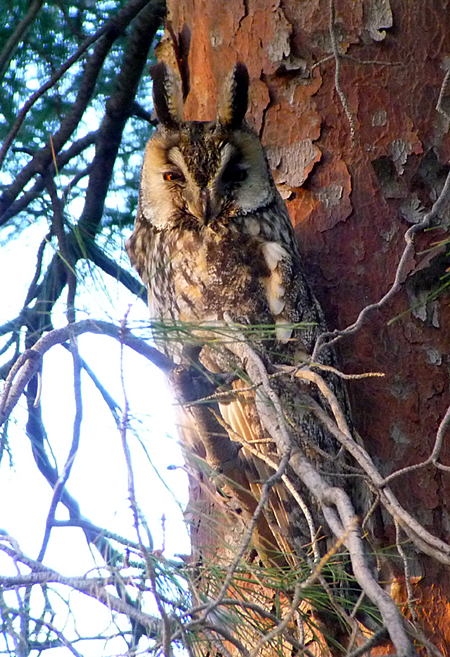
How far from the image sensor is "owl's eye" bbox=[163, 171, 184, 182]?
1.83m

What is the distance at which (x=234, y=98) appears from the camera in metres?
1.80

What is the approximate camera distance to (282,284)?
5.77 ft

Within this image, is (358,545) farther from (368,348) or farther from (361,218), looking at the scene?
(361,218)

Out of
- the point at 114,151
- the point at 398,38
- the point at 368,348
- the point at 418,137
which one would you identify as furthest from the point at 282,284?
the point at 114,151

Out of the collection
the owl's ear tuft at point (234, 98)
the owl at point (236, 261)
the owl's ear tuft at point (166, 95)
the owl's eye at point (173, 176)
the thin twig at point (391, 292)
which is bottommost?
the thin twig at point (391, 292)

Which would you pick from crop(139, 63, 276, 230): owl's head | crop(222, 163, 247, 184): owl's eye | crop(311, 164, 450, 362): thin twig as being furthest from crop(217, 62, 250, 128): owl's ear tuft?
crop(311, 164, 450, 362): thin twig

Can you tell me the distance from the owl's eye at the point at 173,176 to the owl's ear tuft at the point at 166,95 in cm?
13

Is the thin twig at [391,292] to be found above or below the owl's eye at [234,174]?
below

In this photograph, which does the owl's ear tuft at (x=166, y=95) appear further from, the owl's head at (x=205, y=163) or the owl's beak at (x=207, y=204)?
the owl's beak at (x=207, y=204)

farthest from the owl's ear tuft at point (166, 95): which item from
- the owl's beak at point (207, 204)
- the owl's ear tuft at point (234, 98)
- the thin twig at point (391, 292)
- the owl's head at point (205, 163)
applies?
the thin twig at point (391, 292)

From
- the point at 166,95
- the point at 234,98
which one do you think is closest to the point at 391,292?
the point at 234,98

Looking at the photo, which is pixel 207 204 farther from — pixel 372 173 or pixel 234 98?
pixel 372 173

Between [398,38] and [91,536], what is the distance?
1446 mm

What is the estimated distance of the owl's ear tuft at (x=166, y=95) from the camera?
185 cm
